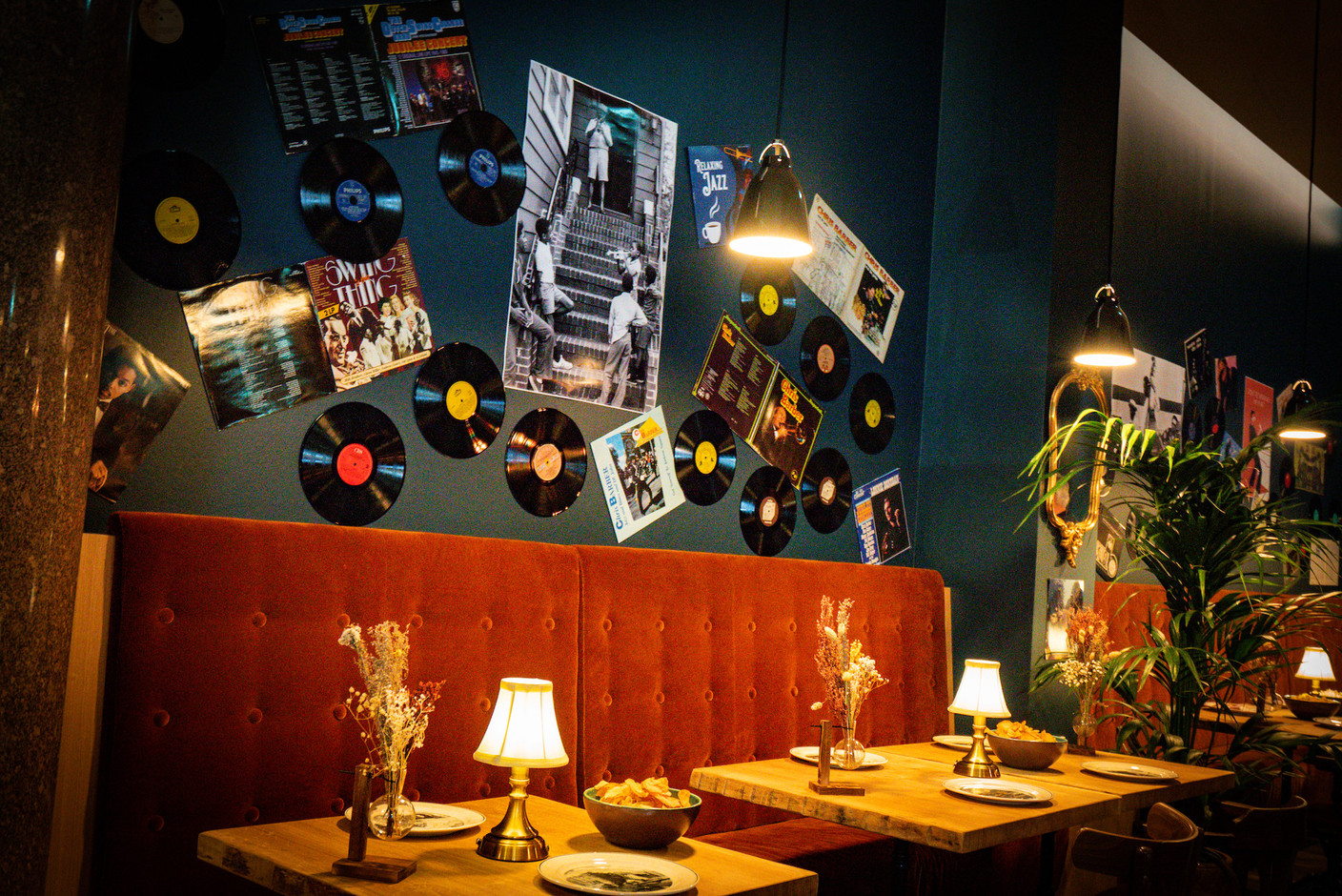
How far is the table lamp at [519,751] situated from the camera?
2.09 m

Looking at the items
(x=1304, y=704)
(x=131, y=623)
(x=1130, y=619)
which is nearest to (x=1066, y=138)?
(x=1130, y=619)

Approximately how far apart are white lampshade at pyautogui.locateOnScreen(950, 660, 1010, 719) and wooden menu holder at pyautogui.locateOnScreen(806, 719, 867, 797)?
2.09 ft

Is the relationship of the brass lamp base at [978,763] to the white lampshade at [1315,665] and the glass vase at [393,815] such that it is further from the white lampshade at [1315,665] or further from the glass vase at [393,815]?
the white lampshade at [1315,665]

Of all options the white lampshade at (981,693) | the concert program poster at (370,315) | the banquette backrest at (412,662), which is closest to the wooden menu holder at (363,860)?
the banquette backrest at (412,662)

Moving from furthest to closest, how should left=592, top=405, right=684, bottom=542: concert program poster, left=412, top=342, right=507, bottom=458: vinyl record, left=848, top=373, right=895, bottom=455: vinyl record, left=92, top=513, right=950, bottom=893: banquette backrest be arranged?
left=848, top=373, right=895, bottom=455: vinyl record → left=592, top=405, right=684, bottom=542: concert program poster → left=412, top=342, right=507, bottom=458: vinyl record → left=92, top=513, right=950, bottom=893: banquette backrest

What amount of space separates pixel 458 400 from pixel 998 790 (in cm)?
190

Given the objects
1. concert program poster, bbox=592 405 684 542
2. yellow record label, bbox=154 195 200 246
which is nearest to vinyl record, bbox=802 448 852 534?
concert program poster, bbox=592 405 684 542

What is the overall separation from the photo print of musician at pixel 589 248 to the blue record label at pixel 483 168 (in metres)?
0.13

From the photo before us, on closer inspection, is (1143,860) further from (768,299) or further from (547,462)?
(768,299)

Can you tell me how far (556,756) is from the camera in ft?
7.07

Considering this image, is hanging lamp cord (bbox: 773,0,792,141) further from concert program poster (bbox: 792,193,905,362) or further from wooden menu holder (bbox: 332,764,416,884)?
wooden menu holder (bbox: 332,764,416,884)

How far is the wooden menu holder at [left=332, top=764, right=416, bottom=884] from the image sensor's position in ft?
6.15

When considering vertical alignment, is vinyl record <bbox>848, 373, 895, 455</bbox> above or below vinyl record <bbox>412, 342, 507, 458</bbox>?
above

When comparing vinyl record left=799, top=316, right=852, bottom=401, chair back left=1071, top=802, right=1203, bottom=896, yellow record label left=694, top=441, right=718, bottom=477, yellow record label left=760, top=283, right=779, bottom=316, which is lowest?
chair back left=1071, top=802, right=1203, bottom=896
